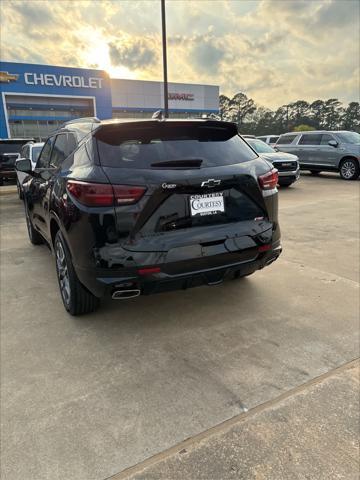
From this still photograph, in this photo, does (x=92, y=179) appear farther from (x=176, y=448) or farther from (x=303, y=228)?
(x=303, y=228)

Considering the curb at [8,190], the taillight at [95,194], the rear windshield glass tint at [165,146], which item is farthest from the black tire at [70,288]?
the curb at [8,190]

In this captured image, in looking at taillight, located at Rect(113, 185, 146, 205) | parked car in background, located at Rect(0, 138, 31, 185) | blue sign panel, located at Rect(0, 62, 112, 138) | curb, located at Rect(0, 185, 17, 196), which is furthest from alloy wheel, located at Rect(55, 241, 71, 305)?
blue sign panel, located at Rect(0, 62, 112, 138)

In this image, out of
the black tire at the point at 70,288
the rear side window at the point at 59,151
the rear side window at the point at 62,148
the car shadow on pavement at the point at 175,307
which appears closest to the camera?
the black tire at the point at 70,288

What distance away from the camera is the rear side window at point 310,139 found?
1469cm

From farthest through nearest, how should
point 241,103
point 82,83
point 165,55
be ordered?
point 241,103, point 82,83, point 165,55

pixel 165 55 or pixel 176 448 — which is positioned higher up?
pixel 165 55

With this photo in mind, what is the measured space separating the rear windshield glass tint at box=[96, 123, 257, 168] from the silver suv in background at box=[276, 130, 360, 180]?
12.2 metres

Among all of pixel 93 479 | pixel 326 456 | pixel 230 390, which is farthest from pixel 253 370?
pixel 93 479

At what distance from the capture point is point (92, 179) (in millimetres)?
2584

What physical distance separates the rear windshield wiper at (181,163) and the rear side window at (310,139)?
13.4m

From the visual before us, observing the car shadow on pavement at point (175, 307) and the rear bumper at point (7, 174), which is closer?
the car shadow on pavement at point (175, 307)

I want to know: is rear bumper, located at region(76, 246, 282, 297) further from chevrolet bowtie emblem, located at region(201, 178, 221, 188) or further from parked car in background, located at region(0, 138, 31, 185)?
parked car in background, located at region(0, 138, 31, 185)

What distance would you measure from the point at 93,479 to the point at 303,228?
18.1ft

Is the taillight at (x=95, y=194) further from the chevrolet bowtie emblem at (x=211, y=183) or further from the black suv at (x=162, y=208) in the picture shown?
the chevrolet bowtie emblem at (x=211, y=183)
